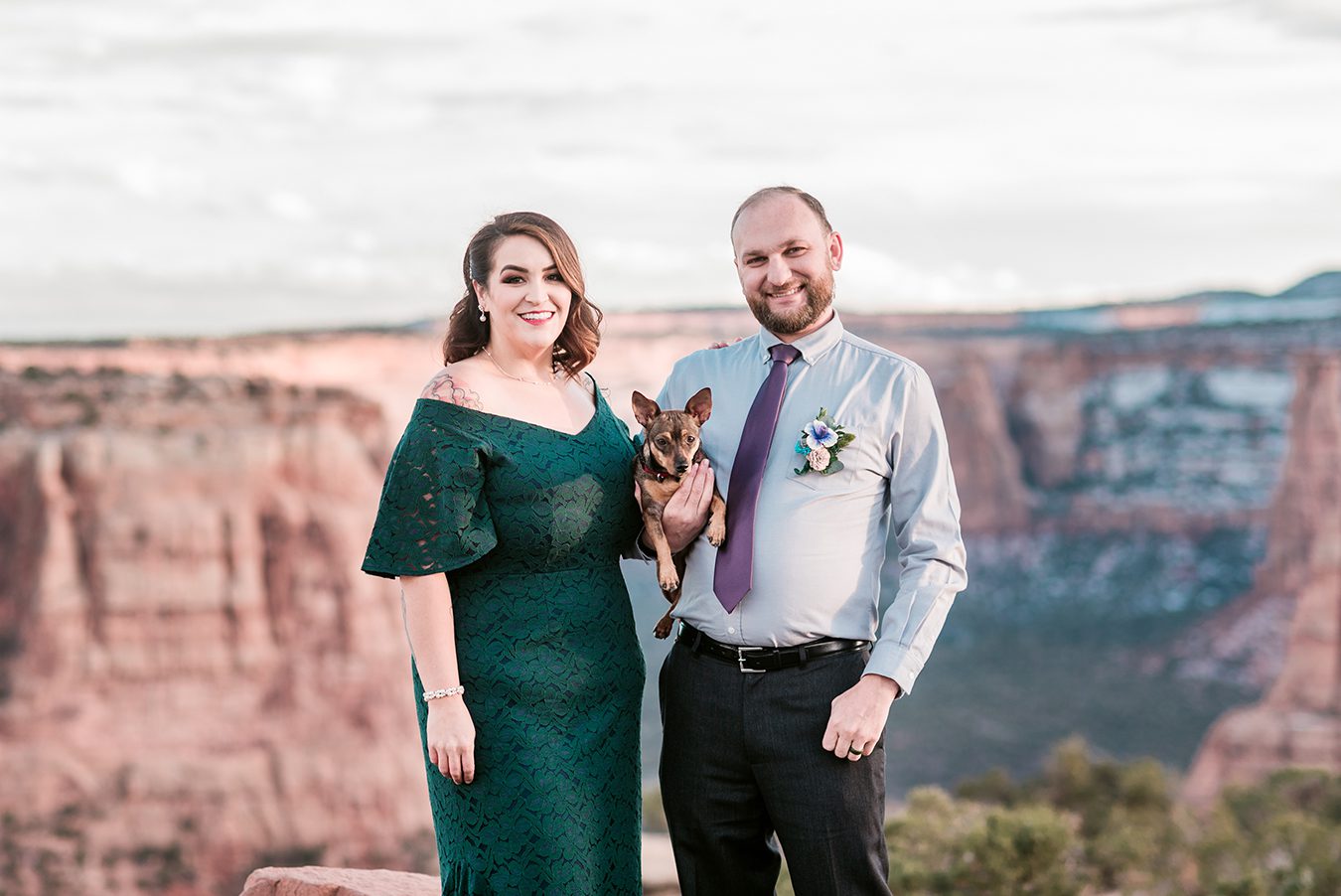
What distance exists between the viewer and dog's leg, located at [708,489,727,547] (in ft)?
12.4

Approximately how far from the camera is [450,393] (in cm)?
369

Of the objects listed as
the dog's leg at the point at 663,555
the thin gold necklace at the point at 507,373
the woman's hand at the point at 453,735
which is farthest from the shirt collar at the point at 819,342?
the woman's hand at the point at 453,735

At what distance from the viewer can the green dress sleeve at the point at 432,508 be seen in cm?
353

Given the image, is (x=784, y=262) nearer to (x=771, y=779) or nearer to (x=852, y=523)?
(x=852, y=523)

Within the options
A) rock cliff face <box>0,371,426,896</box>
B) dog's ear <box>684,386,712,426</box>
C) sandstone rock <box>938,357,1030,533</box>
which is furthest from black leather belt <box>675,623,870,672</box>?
sandstone rock <box>938,357,1030,533</box>

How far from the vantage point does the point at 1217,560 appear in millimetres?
43656

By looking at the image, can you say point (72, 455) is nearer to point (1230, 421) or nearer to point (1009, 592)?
point (1009, 592)

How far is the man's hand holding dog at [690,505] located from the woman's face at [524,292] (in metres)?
0.59

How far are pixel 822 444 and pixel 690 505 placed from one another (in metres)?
0.42

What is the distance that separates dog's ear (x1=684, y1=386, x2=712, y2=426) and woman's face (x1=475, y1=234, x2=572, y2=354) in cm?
47

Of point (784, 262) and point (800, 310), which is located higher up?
point (784, 262)

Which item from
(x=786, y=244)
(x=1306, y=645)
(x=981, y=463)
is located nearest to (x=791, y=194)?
(x=786, y=244)

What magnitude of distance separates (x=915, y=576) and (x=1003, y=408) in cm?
4964

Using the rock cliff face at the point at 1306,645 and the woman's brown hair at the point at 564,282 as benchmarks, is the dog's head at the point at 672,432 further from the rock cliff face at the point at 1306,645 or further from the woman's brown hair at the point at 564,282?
the rock cliff face at the point at 1306,645
